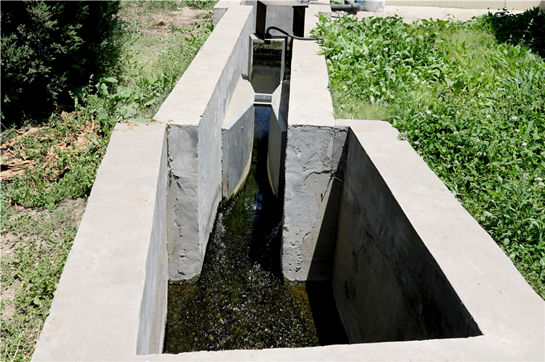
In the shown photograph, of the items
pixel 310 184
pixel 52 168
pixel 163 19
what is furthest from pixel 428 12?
pixel 52 168

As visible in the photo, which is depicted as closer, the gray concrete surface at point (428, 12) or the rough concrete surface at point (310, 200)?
the rough concrete surface at point (310, 200)

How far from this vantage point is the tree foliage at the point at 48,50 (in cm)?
552

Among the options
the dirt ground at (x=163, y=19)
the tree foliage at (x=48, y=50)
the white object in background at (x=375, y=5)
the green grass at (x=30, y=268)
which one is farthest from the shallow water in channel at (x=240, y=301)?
the white object in background at (x=375, y=5)

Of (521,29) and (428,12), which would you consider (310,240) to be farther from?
(428,12)

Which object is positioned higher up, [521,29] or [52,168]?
[521,29]

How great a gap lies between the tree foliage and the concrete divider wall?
4.83ft

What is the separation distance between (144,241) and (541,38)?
789 cm

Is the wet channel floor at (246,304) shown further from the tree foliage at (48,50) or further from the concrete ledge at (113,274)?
the tree foliage at (48,50)

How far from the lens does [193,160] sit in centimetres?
473

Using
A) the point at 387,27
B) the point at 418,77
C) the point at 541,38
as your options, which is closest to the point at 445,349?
the point at 418,77

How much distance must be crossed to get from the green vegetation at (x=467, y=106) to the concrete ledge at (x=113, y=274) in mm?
2480

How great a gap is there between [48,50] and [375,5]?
8864mm

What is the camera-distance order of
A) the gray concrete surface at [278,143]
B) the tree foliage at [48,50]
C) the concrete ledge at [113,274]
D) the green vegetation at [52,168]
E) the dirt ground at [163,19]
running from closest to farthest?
the concrete ledge at [113,274] → the green vegetation at [52,168] → the tree foliage at [48,50] → the gray concrete surface at [278,143] → the dirt ground at [163,19]

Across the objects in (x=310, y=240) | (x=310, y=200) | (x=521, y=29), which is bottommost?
(x=310, y=240)
